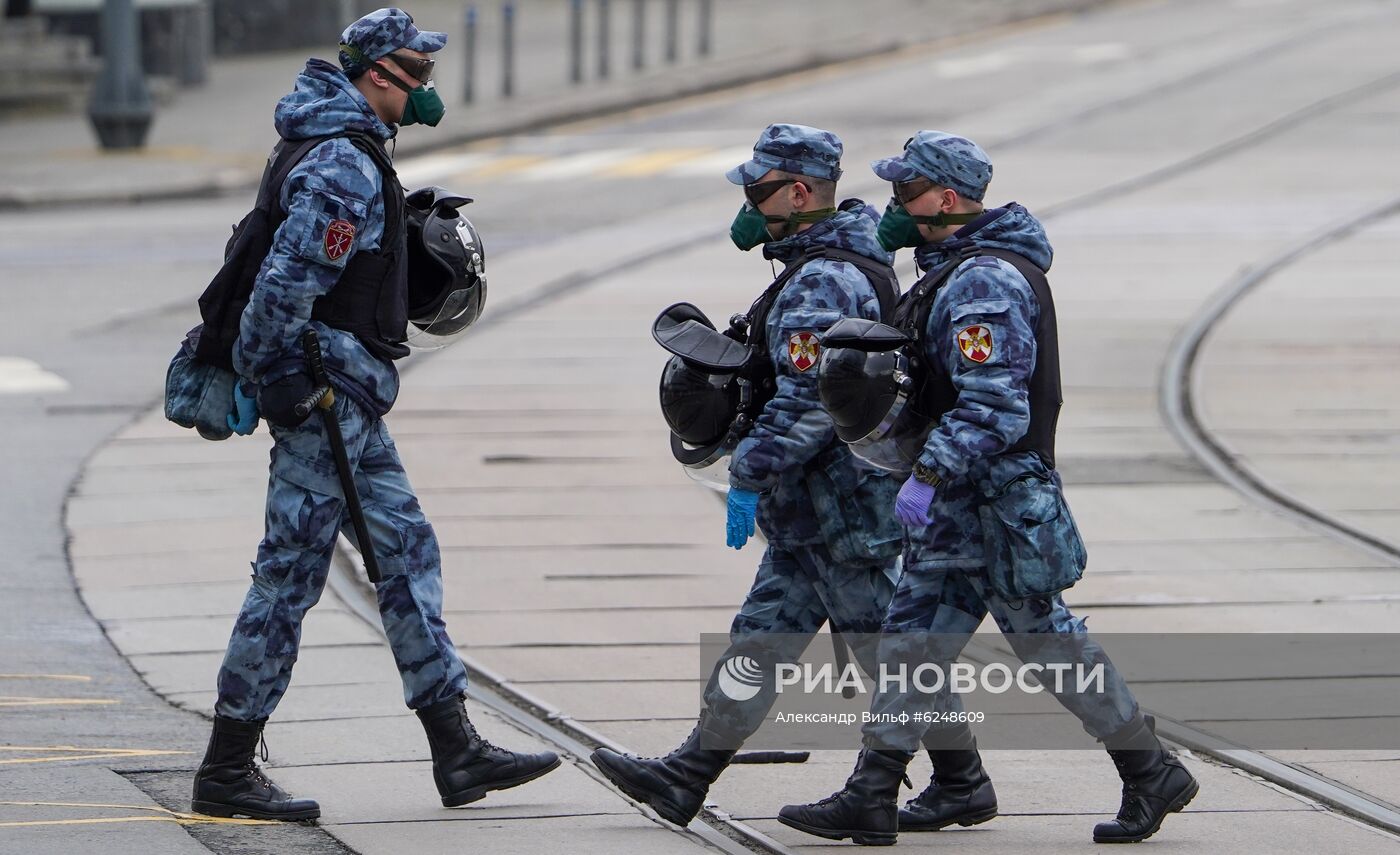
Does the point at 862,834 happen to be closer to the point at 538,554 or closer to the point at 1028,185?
the point at 538,554

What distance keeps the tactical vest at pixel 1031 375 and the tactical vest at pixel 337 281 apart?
1310 millimetres

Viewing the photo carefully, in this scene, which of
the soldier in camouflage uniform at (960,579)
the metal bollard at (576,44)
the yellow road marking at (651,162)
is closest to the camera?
the soldier in camouflage uniform at (960,579)

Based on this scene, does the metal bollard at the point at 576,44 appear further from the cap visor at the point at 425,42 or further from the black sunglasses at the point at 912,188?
the black sunglasses at the point at 912,188

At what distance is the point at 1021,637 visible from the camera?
211 inches

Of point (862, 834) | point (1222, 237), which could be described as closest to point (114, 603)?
point (862, 834)

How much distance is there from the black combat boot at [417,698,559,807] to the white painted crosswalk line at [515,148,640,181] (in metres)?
16.4

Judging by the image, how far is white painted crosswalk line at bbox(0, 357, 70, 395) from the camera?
12.4 metres

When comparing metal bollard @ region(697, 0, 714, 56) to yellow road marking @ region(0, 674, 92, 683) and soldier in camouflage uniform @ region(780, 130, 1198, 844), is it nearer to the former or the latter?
yellow road marking @ region(0, 674, 92, 683)

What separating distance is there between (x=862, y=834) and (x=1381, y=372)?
27.0ft

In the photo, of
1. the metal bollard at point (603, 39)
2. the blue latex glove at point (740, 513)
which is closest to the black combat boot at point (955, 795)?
the blue latex glove at point (740, 513)

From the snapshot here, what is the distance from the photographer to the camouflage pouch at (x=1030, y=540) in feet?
17.2

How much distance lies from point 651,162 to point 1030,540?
1767cm

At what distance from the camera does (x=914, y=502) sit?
520 cm

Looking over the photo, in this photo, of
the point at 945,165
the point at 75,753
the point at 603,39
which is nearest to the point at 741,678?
the point at 945,165
